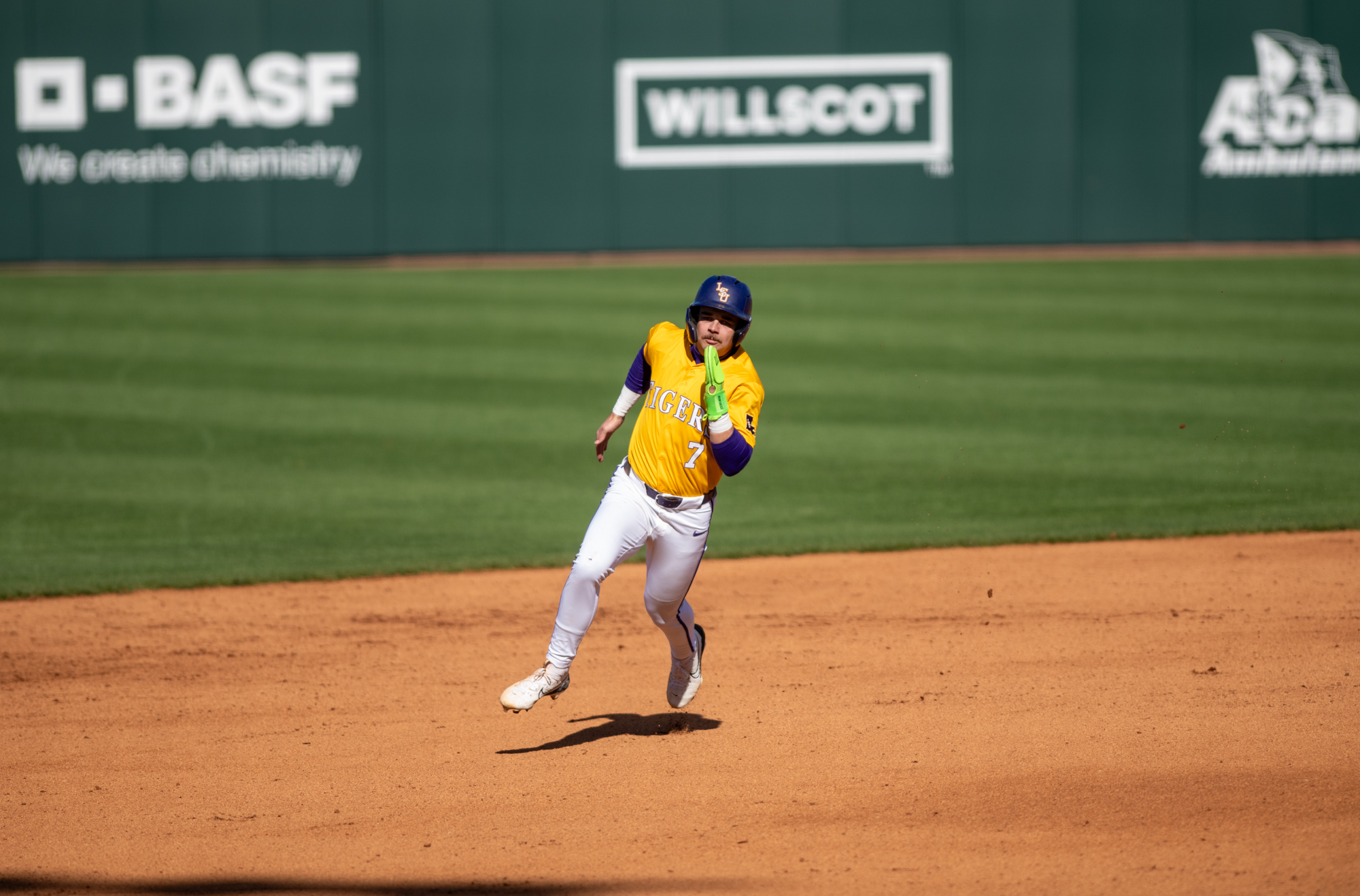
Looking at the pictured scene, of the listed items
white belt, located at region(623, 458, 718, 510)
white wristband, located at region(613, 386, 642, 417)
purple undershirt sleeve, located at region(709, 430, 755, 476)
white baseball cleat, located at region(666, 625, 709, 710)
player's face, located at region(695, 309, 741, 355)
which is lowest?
white baseball cleat, located at region(666, 625, 709, 710)

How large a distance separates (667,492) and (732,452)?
48cm

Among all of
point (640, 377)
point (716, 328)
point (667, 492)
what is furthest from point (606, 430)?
point (716, 328)

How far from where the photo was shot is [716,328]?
5398 mm

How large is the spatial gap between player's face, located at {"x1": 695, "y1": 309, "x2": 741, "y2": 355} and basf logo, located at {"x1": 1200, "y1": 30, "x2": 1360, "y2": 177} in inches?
808

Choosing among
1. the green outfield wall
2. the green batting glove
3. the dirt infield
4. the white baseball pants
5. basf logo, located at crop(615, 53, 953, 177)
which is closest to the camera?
the dirt infield

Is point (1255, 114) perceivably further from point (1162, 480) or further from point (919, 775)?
point (919, 775)

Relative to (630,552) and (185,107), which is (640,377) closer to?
(630,552)

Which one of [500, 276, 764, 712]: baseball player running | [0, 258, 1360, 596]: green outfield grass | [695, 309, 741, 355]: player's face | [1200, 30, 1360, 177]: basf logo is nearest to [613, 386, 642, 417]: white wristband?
[500, 276, 764, 712]: baseball player running

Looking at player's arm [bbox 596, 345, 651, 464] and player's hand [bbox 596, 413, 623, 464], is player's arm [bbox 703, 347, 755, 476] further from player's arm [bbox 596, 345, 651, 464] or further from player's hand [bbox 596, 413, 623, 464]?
player's hand [bbox 596, 413, 623, 464]

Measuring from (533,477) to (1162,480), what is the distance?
17.6ft

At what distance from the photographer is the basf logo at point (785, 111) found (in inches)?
921

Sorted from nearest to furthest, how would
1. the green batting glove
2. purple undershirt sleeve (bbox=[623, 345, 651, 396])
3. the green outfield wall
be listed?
the green batting glove, purple undershirt sleeve (bbox=[623, 345, 651, 396]), the green outfield wall

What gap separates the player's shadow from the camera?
5.91 metres

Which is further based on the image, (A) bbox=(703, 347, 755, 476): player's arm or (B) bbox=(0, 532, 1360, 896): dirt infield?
(A) bbox=(703, 347, 755, 476): player's arm
